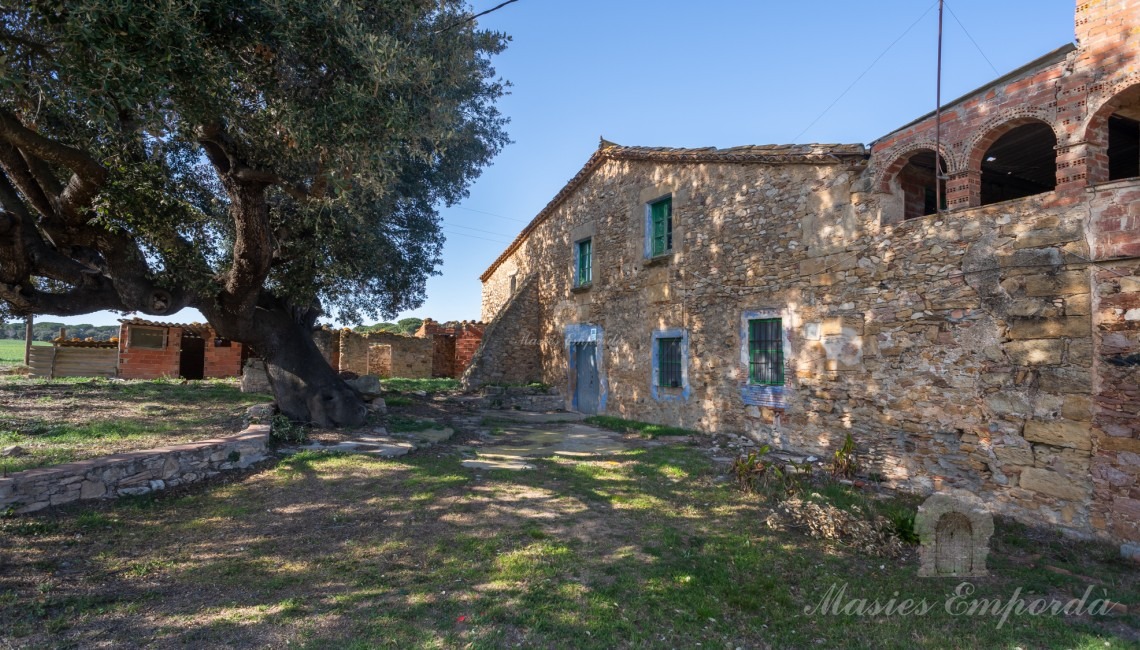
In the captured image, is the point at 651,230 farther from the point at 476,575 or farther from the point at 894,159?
the point at 476,575

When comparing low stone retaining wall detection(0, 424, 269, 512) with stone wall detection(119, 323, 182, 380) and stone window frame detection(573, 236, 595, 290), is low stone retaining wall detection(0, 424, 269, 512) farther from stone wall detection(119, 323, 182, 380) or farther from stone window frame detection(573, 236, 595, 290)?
stone wall detection(119, 323, 182, 380)

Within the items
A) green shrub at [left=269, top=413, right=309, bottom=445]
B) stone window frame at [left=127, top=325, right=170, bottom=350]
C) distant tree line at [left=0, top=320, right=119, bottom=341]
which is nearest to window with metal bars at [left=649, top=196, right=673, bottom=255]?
green shrub at [left=269, top=413, right=309, bottom=445]

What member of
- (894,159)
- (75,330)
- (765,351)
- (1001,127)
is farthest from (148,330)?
(75,330)

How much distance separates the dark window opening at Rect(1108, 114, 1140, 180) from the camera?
6723 millimetres

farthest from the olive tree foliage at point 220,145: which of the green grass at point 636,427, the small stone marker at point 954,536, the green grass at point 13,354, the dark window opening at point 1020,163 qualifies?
the green grass at point 13,354

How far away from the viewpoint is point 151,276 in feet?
26.0

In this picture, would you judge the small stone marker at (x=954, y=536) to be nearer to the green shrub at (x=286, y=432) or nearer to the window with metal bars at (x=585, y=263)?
the green shrub at (x=286, y=432)

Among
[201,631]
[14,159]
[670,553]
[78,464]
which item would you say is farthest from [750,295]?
[14,159]

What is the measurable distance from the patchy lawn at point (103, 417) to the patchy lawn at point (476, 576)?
1.32 metres

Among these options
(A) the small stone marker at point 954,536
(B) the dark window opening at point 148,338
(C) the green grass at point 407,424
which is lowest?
(A) the small stone marker at point 954,536

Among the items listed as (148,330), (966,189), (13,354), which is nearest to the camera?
(966,189)

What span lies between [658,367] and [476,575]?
26.2 feet

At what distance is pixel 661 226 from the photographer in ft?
39.2

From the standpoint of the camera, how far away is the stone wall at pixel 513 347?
1565 centimetres
